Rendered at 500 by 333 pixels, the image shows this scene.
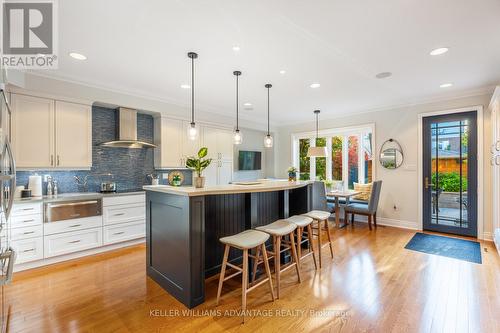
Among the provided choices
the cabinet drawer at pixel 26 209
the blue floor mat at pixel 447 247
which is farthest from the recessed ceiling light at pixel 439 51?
the cabinet drawer at pixel 26 209

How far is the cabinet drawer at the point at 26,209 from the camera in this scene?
9.48ft

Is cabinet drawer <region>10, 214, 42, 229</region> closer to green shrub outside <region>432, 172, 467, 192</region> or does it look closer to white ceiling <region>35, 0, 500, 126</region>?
white ceiling <region>35, 0, 500, 126</region>

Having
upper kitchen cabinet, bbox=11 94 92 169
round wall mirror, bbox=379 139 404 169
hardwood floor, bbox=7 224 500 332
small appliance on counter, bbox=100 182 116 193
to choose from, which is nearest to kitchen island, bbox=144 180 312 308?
hardwood floor, bbox=7 224 500 332

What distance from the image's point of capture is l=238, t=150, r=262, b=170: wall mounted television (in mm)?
6446

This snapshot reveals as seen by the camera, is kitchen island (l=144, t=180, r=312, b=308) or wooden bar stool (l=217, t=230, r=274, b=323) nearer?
wooden bar stool (l=217, t=230, r=274, b=323)

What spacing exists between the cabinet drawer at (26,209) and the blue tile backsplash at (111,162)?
0.58m

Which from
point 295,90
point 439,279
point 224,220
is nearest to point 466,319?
point 439,279

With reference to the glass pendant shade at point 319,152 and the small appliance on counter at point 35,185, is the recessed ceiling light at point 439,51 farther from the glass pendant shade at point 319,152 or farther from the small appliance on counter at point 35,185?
the small appliance on counter at point 35,185

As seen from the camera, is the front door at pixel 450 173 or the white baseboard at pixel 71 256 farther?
the front door at pixel 450 173

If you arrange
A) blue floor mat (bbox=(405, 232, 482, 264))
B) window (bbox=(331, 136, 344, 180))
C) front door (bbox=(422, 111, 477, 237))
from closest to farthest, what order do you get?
blue floor mat (bbox=(405, 232, 482, 264)) → front door (bbox=(422, 111, 477, 237)) → window (bbox=(331, 136, 344, 180))

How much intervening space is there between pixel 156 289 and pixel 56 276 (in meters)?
1.38

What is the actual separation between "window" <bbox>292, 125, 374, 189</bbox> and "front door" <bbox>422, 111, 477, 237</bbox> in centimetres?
110

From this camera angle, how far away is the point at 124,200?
3809mm

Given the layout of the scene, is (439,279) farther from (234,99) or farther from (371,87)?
(234,99)
